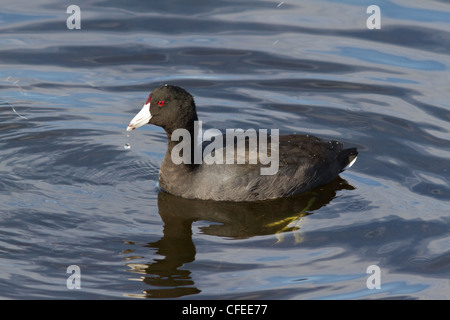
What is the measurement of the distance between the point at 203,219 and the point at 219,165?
0.60 m

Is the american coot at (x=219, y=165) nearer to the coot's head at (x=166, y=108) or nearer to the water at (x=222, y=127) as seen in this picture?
the coot's head at (x=166, y=108)

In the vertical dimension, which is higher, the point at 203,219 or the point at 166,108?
the point at 166,108

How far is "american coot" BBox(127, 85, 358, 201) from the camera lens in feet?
26.1

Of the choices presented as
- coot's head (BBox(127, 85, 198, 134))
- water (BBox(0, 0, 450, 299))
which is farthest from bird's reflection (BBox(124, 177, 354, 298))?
coot's head (BBox(127, 85, 198, 134))

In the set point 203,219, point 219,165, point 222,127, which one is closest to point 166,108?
point 219,165

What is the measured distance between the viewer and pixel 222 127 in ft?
31.4

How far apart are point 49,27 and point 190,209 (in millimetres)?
5303

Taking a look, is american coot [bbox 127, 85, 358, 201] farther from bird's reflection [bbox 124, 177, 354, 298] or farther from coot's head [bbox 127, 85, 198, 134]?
bird's reflection [bbox 124, 177, 354, 298]

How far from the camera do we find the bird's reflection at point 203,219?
657 cm

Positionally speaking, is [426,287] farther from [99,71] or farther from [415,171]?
[99,71]

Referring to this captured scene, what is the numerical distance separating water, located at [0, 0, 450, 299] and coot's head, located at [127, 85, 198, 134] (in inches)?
28.0

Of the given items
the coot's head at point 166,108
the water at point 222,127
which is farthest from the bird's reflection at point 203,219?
the coot's head at point 166,108

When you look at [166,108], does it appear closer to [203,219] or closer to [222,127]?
[203,219]

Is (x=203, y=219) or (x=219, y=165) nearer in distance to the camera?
(x=203, y=219)
